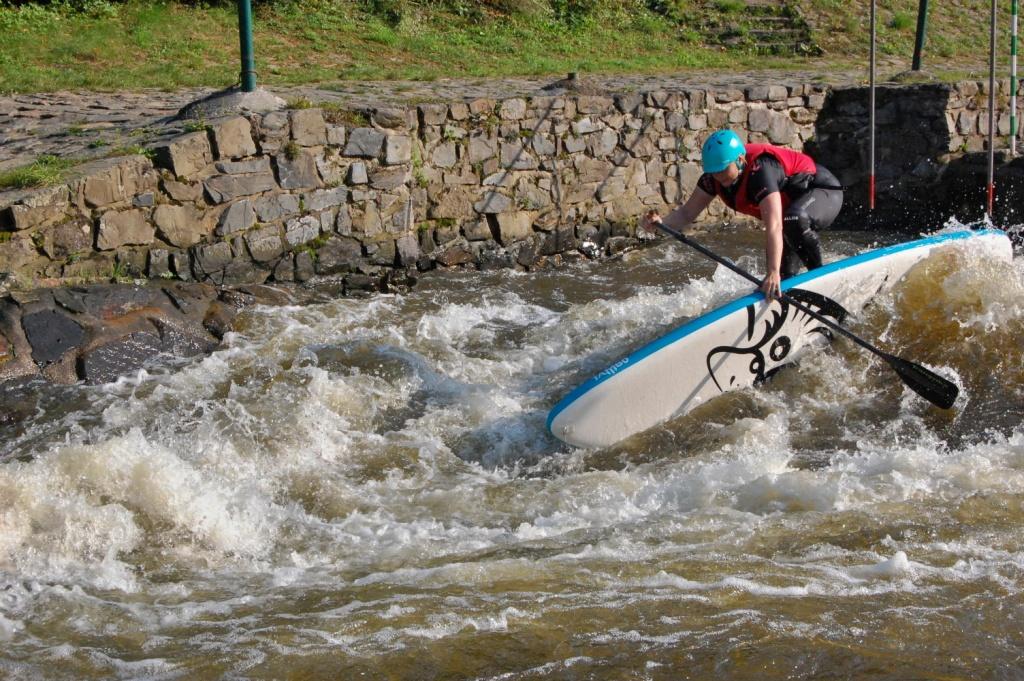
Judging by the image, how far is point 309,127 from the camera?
27.5ft

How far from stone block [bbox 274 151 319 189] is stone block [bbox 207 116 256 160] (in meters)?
0.27

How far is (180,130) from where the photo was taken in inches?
315

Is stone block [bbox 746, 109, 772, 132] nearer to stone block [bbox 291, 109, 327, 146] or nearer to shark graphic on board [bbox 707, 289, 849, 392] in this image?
stone block [bbox 291, 109, 327, 146]

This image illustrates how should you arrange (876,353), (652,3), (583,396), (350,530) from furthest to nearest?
1. (652,3)
2. (876,353)
3. (583,396)
4. (350,530)

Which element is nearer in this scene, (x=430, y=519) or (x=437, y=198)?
(x=430, y=519)

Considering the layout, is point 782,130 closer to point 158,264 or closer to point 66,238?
point 158,264

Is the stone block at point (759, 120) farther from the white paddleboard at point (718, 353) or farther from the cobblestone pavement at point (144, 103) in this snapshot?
the white paddleboard at point (718, 353)

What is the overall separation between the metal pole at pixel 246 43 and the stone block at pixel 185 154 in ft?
2.36

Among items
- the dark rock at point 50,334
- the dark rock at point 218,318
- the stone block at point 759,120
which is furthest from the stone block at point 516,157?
the dark rock at point 50,334

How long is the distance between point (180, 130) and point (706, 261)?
4.52 m

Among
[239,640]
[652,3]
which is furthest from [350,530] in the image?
[652,3]

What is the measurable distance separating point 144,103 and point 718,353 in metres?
5.60

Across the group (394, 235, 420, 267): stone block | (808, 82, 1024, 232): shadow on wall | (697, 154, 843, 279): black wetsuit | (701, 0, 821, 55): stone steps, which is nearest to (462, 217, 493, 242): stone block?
(394, 235, 420, 267): stone block

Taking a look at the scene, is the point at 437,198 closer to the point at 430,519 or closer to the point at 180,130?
the point at 180,130
